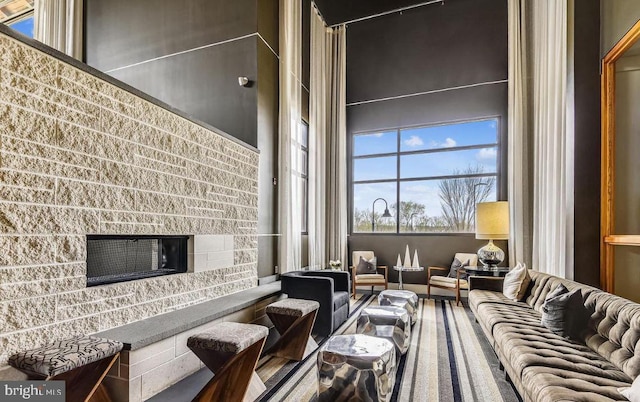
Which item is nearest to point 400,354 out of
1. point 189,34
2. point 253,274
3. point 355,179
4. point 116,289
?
point 253,274

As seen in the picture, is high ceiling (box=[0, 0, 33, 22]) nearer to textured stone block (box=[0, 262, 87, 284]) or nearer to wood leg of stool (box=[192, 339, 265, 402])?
textured stone block (box=[0, 262, 87, 284])

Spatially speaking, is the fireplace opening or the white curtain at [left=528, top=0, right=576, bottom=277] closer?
the fireplace opening

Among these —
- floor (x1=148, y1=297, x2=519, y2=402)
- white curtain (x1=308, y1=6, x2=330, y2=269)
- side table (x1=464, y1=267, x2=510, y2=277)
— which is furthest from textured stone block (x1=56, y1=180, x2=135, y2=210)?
side table (x1=464, y1=267, x2=510, y2=277)

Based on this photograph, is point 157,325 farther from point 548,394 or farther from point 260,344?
point 548,394

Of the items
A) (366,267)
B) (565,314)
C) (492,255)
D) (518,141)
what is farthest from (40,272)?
(518,141)

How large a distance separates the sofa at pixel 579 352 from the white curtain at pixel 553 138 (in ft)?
3.66

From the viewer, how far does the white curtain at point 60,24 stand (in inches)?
179

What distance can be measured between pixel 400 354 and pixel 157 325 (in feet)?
7.03

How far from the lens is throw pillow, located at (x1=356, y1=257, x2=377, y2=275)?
5823mm

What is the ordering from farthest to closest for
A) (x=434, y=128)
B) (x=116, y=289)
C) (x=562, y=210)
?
(x=434, y=128) → (x=562, y=210) → (x=116, y=289)

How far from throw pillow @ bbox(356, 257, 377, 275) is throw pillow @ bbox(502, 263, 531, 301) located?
7.92 feet

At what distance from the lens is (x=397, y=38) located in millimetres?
6125

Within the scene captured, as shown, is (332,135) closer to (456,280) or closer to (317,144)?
(317,144)

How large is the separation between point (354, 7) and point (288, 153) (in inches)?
135
